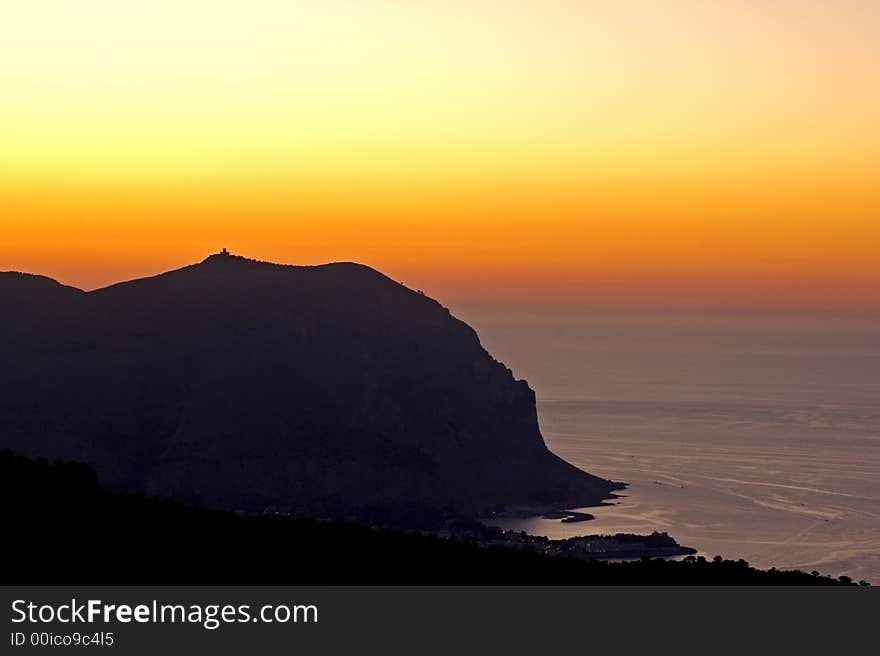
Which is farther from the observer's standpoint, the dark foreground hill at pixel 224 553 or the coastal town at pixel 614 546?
the coastal town at pixel 614 546

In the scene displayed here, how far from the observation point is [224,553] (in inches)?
1764

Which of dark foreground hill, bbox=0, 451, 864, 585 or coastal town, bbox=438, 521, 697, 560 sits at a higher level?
coastal town, bbox=438, 521, 697, 560

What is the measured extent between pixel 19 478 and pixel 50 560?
12689mm

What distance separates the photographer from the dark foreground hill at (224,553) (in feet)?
135

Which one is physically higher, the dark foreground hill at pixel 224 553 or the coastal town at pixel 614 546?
the coastal town at pixel 614 546

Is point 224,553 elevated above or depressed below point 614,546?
below

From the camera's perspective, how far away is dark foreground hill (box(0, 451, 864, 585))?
135ft

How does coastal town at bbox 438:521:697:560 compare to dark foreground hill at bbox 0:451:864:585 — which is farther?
coastal town at bbox 438:521:697:560

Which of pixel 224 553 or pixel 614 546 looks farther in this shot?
pixel 614 546
